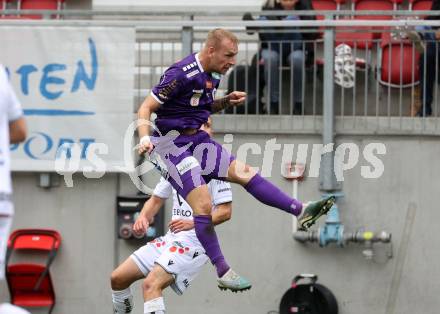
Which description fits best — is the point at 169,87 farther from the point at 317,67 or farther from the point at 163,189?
the point at 317,67

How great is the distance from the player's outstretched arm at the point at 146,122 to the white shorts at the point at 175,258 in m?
1.12

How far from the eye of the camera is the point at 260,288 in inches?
542

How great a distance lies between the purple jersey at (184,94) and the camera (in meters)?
10.1

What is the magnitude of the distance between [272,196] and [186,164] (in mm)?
731

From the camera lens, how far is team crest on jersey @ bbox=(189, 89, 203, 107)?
10.2 metres

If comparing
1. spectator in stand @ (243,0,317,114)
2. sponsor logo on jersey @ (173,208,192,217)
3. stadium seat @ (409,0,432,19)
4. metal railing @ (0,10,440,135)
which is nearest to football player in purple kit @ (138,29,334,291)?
sponsor logo on jersey @ (173,208,192,217)

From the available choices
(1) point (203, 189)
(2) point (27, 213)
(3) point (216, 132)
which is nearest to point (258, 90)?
(3) point (216, 132)

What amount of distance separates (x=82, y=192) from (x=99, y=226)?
42 cm

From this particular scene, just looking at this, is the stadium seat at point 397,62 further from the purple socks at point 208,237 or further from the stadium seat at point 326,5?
the purple socks at point 208,237

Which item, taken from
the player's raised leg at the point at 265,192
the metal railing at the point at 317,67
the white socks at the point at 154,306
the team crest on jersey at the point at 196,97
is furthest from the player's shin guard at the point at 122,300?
the metal railing at the point at 317,67

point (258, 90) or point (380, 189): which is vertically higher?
point (258, 90)

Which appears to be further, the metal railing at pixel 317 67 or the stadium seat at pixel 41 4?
the stadium seat at pixel 41 4

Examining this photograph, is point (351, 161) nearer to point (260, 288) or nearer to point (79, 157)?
point (260, 288)

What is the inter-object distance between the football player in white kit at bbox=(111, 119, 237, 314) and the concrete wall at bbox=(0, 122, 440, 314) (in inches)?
123
